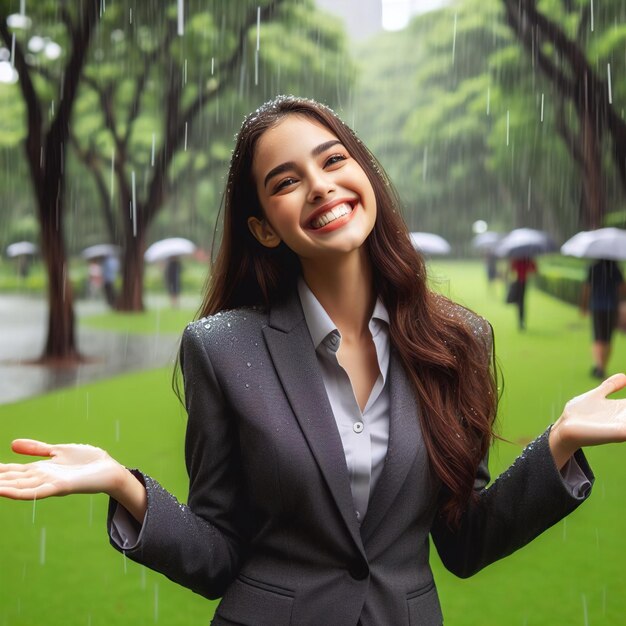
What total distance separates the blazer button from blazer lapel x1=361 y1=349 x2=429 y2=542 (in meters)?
0.04

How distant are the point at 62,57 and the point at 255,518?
12.0 meters

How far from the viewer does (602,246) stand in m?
9.23

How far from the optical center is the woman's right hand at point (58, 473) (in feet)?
4.65

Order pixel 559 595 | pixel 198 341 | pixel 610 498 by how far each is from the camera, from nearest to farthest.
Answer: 1. pixel 198 341
2. pixel 559 595
3. pixel 610 498

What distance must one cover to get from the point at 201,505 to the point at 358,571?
294mm

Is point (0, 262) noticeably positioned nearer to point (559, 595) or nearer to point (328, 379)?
point (559, 595)

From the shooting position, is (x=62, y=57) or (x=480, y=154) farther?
(x=480, y=154)

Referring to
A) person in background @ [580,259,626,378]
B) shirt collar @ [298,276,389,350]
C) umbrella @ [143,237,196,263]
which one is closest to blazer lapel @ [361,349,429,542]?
shirt collar @ [298,276,389,350]

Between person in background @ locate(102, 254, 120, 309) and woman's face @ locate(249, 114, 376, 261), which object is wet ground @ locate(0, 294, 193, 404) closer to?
person in background @ locate(102, 254, 120, 309)

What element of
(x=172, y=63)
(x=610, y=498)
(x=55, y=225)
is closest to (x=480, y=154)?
(x=172, y=63)

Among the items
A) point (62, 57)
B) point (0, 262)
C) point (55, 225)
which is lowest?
point (0, 262)

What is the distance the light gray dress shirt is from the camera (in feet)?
5.17

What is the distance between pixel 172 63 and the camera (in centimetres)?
1332

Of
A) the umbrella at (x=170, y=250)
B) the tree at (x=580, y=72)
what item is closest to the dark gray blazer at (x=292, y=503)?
the tree at (x=580, y=72)
